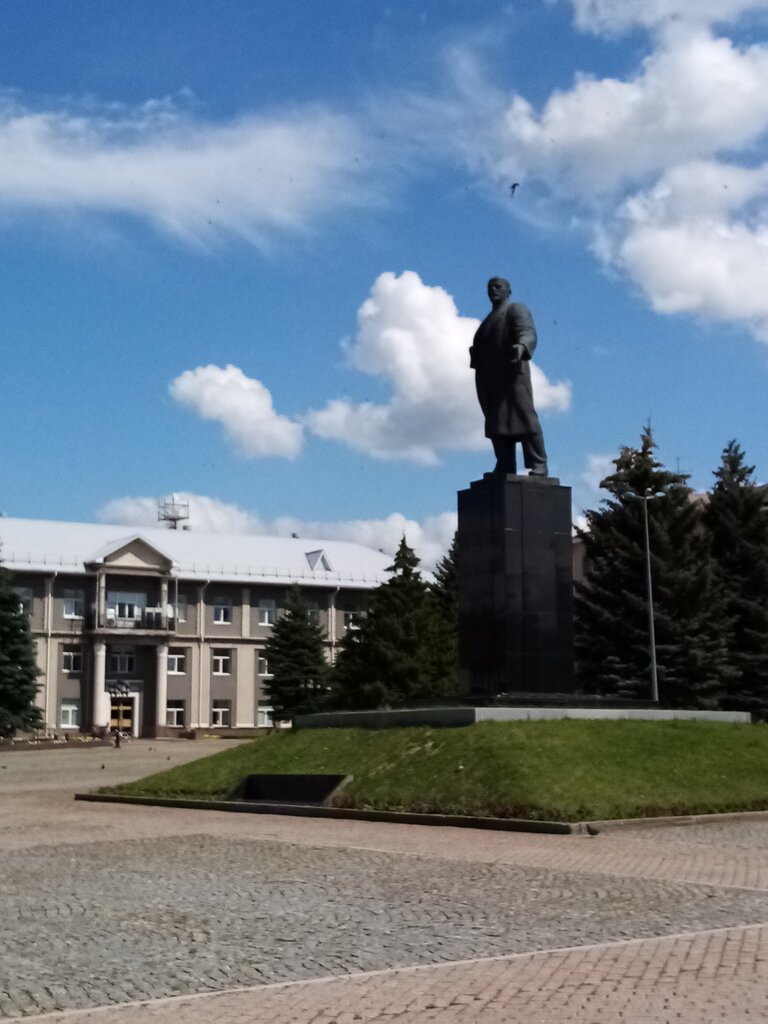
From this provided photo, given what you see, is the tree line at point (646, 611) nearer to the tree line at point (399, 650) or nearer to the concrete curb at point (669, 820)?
the tree line at point (399, 650)

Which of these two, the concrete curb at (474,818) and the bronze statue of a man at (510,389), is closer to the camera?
the concrete curb at (474,818)

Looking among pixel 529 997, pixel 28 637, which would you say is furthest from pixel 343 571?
pixel 529 997

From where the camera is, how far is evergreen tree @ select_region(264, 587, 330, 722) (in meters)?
57.4

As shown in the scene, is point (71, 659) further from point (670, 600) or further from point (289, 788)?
point (289, 788)

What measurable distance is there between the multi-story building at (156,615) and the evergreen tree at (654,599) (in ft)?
87.0

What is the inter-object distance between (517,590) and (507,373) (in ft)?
13.9

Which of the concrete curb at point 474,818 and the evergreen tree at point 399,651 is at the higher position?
the evergreen tree at point 399,651

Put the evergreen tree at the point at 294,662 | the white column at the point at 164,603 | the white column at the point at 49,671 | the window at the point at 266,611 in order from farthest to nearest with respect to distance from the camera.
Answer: the window at the point at 266,611 → the white column at the point at 164,603 → the white column at the point at 49,671 → the evergreen tree at the point at 294,662

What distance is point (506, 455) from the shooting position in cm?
2369

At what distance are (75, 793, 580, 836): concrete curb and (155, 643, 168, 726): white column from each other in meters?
43.1

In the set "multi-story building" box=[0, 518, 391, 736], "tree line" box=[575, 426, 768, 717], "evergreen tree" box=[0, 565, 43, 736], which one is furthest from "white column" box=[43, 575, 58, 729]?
"tree line" box=[575, 426, 768, 717]

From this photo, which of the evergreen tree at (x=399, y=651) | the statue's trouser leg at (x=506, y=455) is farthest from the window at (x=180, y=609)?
the statue's trouser leg at (x=506, y=455)

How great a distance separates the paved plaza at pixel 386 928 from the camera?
20.8 ft

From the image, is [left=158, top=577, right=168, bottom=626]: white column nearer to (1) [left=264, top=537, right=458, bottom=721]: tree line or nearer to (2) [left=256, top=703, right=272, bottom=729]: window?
(2) [left=256, top=703, right=272, bottom=729]: window
